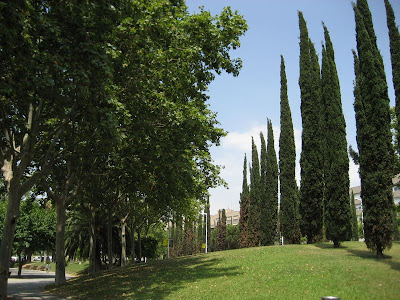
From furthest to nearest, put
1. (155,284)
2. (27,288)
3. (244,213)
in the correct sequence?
(244,213) < (27,288) < (155,284)


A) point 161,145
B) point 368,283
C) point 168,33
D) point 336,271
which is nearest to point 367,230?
point 336,271

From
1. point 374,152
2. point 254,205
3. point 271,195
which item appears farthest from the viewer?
point 254,205

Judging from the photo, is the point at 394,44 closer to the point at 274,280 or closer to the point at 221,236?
the point at 274,280

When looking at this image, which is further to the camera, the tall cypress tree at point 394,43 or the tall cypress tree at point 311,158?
the tall cypress tree at point 311,158

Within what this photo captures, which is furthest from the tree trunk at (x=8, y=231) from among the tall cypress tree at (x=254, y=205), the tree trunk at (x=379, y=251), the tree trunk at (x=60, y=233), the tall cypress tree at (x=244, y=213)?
the tall cypress tree at (x=244, y=213)

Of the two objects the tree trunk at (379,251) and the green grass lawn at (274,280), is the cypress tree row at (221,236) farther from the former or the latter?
the tree trunk at (379,251)

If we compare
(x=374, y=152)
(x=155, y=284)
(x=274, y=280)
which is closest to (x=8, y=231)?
(x=155, y=284)

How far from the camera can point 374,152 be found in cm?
1633

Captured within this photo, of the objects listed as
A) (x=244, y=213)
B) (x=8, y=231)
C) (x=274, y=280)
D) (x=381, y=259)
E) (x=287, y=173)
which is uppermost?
(x=287, y=173)

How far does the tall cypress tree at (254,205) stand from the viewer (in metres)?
46.2

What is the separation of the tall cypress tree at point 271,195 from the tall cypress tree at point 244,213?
35.7 feet

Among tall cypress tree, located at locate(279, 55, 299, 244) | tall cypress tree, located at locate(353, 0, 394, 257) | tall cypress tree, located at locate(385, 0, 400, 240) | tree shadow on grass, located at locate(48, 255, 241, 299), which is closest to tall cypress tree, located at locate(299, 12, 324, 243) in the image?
tall cypress tree, located at locate(279, 55, 299, 244)

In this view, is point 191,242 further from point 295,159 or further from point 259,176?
point 295,159

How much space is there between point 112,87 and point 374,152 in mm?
11678
